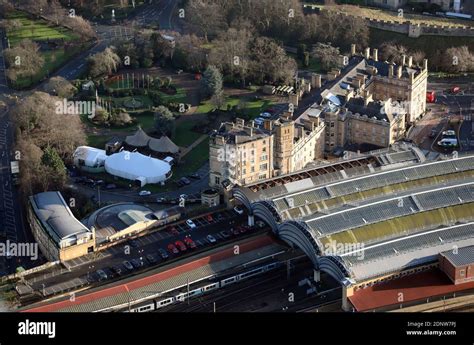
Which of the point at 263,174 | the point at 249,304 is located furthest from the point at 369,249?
the point at 263,174

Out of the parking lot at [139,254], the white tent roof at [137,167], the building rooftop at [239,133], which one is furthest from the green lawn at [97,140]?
the parking lot at [139,254]

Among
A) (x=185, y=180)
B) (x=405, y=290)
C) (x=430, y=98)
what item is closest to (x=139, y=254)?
(x=185, y=180)

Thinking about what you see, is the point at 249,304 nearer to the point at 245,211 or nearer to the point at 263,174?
the point at 245,211

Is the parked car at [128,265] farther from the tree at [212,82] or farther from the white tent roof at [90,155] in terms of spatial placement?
the tree at [212,82]

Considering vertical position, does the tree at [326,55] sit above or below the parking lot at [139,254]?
above

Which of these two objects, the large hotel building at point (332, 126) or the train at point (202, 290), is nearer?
the train at point (202, 290)

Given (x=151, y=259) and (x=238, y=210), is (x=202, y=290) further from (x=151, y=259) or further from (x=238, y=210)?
(x=238, y=210)

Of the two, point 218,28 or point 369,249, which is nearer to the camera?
point 369,249
